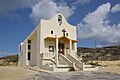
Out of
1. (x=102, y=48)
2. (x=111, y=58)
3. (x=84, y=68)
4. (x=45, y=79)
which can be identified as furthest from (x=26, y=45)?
(x=102, y=48)

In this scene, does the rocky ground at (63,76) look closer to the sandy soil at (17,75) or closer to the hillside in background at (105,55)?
the sandy soil at (17,75)

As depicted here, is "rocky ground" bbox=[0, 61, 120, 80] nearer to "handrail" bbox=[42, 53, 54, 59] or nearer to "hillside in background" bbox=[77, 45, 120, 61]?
"handrail" bbox=[42, 53, 54, 59]

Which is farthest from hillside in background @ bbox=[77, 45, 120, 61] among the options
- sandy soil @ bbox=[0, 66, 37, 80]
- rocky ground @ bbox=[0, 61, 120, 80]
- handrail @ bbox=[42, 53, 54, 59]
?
rocky ground @ bbox=[0, 61, 120, 80]

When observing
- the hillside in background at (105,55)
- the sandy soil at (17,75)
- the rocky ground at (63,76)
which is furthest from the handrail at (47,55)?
the hillside in background at (105,55)

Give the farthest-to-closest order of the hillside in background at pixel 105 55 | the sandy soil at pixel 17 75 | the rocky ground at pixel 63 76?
the hillside in background at pixel 105 55, the sandy soil at pixel 17 75, the rocky ground at pixel 63 76

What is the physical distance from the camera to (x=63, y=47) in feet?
114

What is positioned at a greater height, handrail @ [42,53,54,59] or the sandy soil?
handrail @ [42,53,54,59]

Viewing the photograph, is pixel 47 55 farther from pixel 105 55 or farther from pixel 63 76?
pixel 105 55

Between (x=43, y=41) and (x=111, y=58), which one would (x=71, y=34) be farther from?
(x=111, y=58)

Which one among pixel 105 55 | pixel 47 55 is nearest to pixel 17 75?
pixel 47 55

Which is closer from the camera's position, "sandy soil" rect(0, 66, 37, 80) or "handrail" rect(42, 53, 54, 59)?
"sandy soil" rect(0, 66, 37, 80)

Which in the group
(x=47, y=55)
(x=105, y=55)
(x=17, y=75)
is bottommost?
(x=17, y=75)

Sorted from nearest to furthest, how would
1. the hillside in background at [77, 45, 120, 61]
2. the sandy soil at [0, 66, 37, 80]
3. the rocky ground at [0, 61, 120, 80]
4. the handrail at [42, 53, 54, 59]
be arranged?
1. the rocky ground at [0, 61, 120, 80]
2. the sandy soil at [0, 66, 37, 80]
3. the handrail at [42, 53, 54, 59]
4. the hillside in background at [77, 45, 120, 61]

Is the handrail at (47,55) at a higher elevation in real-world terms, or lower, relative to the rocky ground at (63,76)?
higher
